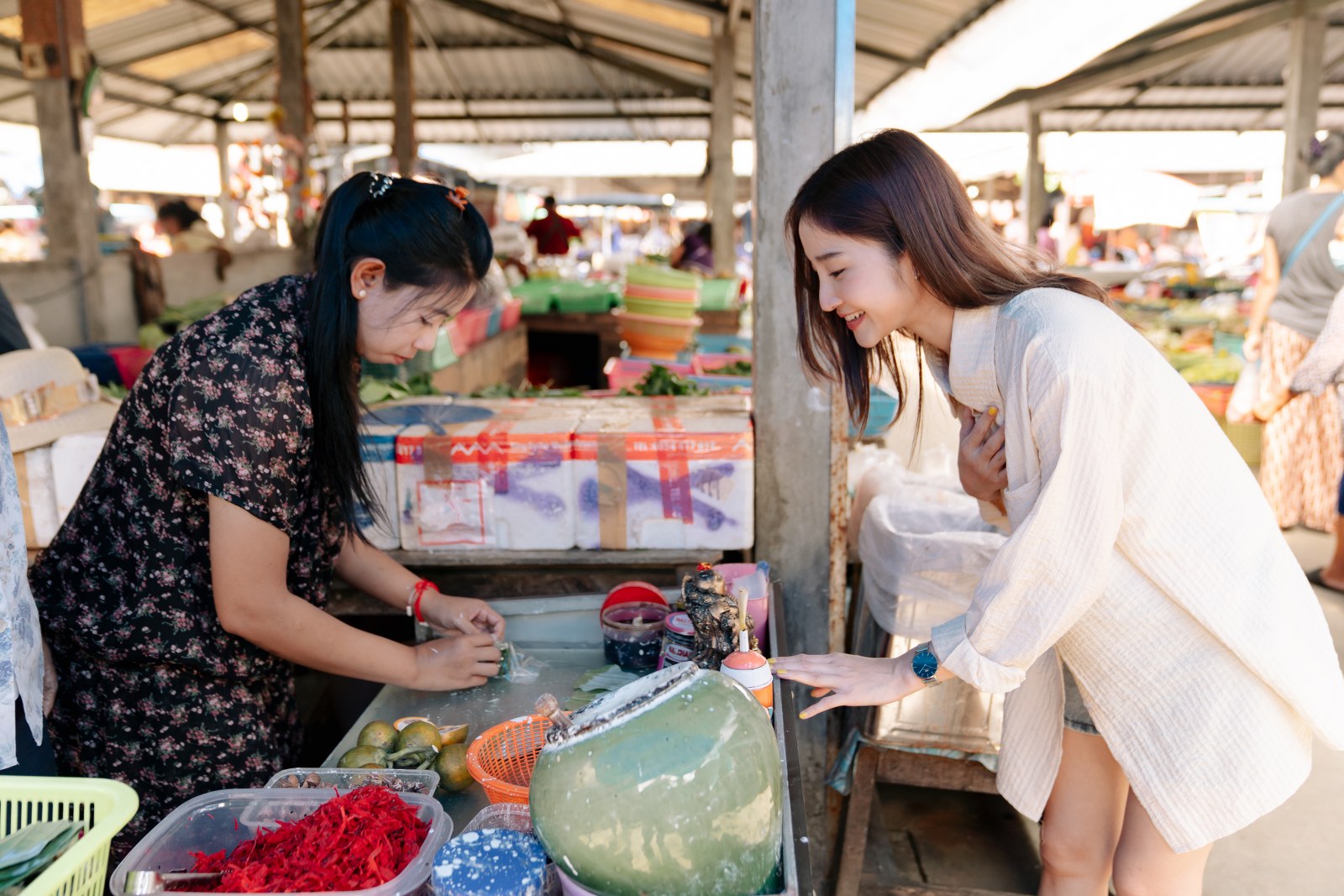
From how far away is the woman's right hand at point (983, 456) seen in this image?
1.67 m

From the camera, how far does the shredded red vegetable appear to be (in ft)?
3.81

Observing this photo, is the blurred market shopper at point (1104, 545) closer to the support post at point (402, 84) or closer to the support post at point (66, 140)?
the support post at point (66, 140)

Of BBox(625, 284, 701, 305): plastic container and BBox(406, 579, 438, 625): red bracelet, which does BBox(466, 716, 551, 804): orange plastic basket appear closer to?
BBox(406, 579, 438, 625): red bracelet

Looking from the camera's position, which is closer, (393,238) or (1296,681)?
(1296,681)

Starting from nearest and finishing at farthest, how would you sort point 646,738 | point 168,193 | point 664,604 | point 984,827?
point 646,738 → point 664,604 → point 984,827 → point 168,193

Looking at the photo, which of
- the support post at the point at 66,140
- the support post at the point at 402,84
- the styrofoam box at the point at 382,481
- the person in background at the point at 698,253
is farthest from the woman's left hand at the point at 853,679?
the support post at the point at 402,84

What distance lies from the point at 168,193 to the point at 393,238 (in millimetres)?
17898

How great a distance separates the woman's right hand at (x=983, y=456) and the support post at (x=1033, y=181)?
1116cm

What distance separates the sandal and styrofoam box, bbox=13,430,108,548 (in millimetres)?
4967

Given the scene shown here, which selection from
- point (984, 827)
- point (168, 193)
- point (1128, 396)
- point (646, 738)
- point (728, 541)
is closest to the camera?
point (646, 738)

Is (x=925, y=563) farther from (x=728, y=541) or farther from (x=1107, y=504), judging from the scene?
(x=1107, y=504)

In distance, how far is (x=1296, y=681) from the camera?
141cm

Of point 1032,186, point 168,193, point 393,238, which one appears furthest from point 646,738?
point 168,193

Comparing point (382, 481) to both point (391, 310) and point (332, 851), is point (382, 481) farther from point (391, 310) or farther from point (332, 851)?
point (332, 851)
